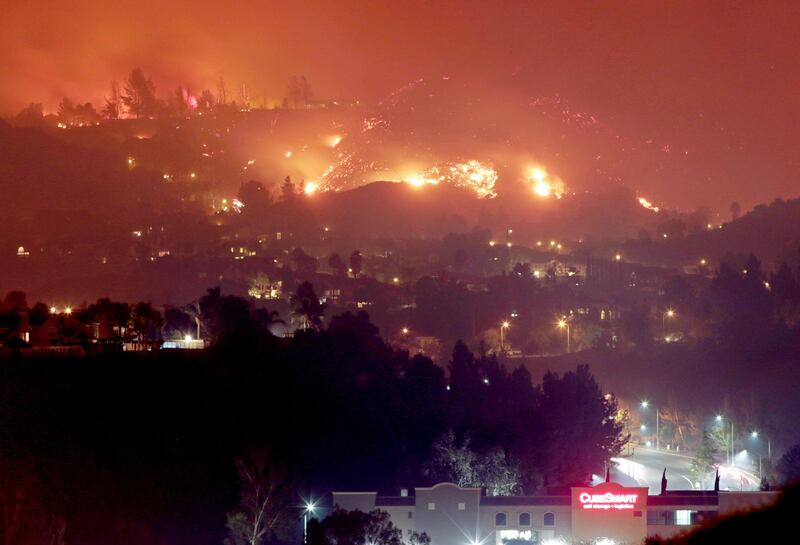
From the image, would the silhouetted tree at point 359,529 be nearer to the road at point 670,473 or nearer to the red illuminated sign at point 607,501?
the red illuminated sign at point 607,501

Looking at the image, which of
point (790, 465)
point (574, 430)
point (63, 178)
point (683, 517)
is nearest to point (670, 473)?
point (574, 430)

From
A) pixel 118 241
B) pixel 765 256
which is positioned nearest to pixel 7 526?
pixel 118 241

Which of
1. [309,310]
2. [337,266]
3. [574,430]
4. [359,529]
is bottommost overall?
[359,529]

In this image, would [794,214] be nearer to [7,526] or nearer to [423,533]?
[423,533]

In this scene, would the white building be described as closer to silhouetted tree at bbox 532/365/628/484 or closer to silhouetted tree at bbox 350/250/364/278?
silhouetted tree at bbox 532/365/628/484

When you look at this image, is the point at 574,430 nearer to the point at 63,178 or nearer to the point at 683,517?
the point at 683,517

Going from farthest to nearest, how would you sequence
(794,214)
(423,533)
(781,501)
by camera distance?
(794,214) < (423,533) < (781,501)
